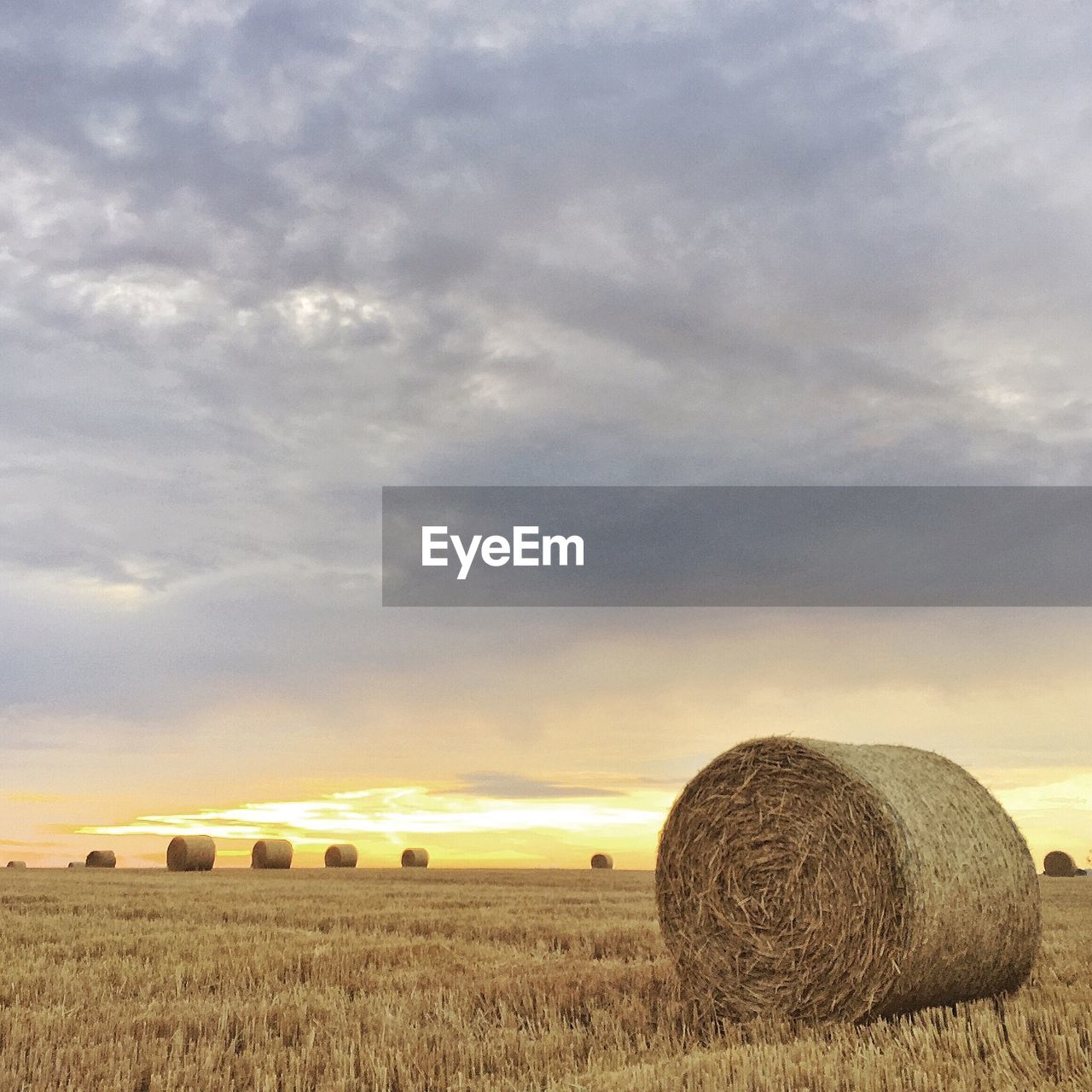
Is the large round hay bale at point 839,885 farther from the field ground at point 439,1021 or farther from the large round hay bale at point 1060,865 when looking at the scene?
the large round hay bale at point 1060,865

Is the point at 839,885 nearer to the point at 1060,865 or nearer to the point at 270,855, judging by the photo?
the point at 270,855

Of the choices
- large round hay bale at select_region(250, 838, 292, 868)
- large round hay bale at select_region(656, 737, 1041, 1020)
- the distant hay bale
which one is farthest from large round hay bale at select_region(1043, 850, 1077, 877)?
large round hay bale at select_region(656, 737, 1041, 1020)

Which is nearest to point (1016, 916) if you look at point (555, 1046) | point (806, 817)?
point (806, 817)

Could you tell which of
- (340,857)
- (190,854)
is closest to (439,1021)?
(190,854)

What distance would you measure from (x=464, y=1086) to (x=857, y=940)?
3.46 metres

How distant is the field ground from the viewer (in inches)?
231

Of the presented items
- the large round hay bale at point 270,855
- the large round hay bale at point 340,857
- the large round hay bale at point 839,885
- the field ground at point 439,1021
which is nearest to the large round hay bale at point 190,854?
the large round hay bale at point 270,855

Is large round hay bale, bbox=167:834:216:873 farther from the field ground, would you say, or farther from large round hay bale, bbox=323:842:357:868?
the field ground

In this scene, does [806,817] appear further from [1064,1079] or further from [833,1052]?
[1064,1079]

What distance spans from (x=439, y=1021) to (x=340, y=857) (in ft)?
105

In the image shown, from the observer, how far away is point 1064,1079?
5.46m

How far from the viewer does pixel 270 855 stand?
3400 centimetres

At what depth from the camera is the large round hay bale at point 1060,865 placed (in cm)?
3547

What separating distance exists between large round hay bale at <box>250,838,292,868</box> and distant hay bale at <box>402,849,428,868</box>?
6.91 meters
